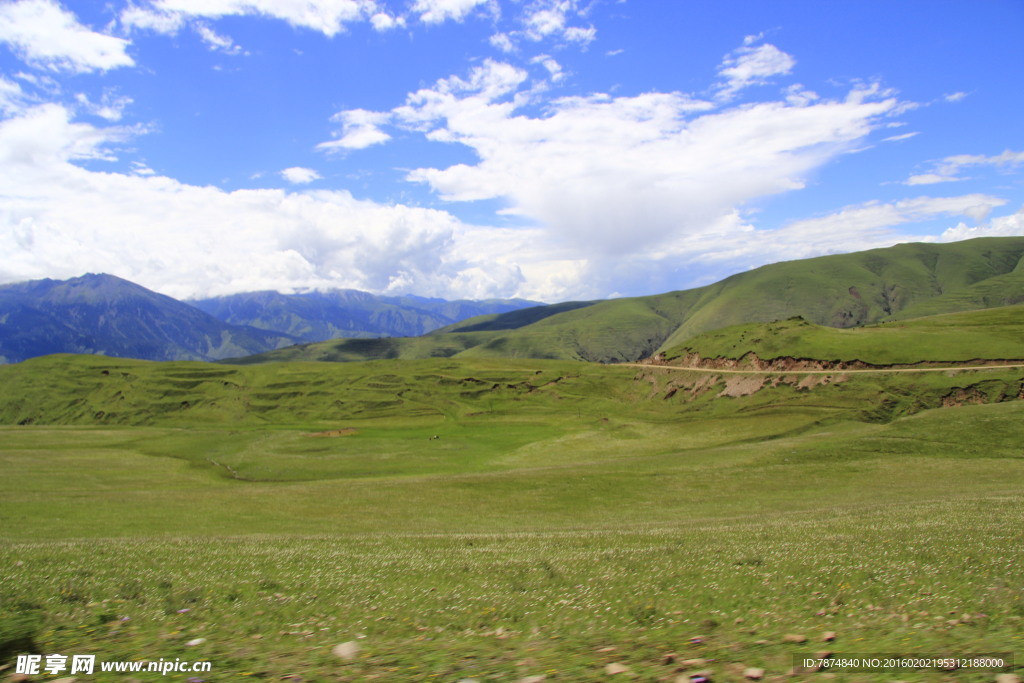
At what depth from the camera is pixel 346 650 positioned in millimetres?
10219

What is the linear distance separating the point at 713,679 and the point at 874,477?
48750 mm

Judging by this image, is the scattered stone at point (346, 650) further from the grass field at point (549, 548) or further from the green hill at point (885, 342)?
the green hill at point (885, 342)

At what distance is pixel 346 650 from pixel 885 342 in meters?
132

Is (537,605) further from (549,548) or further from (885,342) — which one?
(885,342)

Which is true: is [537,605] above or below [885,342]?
below

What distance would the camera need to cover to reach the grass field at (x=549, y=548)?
10.0m

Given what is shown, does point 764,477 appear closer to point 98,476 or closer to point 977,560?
point 977,560

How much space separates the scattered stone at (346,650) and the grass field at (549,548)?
0.11 meters

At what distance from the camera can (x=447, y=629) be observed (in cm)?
1159

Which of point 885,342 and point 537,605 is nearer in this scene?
point 537,605

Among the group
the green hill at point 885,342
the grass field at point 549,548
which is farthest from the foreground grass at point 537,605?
the green hill at point 885,342

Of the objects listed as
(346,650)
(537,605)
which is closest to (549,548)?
(537,605)

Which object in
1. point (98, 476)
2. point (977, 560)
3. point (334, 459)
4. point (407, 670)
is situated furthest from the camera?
point (334, 459)

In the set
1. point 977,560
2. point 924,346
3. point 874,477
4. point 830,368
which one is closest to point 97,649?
point 977,560
